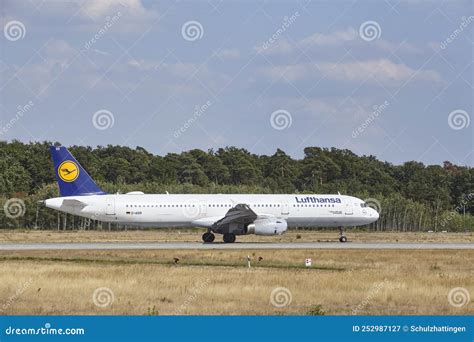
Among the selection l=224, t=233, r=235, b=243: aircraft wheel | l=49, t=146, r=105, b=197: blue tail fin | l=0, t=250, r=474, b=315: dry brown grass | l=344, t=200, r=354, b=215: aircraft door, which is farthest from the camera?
l=344, t=200, r=354, b=215: aircraft door

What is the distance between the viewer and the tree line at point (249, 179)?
106125mm

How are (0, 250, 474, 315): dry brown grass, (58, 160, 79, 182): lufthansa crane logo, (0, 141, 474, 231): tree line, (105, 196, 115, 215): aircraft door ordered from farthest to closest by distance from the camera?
1. (0, 141, 474, 231): tree line
2. (58, 160, 79, 182): lufthansa crane logo
3. (105, 196, 115, 215): aircraft door
4. (0, 250, 474, 315): dry brown grass

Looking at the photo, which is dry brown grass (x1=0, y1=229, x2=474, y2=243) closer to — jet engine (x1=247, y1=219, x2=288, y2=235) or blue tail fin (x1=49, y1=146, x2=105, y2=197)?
blue tail fin (x1=49, y1=146, x2=105, y2=197)

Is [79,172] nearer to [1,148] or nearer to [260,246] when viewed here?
[260,246]

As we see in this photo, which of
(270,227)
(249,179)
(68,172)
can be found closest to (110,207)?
(68,172)

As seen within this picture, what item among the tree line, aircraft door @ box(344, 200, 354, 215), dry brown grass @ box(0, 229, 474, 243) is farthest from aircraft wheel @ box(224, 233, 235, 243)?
the tree line

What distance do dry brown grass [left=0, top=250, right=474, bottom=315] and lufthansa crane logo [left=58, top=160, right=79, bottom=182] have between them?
1302cm

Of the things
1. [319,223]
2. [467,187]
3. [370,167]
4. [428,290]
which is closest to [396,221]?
[467,187]

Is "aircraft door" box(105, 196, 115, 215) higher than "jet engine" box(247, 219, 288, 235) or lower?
higher

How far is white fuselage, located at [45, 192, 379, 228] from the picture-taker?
60594 mm

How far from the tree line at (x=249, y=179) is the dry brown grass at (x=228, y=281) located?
179ft

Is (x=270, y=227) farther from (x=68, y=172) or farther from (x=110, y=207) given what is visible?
(x=68, y=172)

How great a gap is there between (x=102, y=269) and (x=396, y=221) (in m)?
80.4

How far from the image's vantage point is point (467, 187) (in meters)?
137
